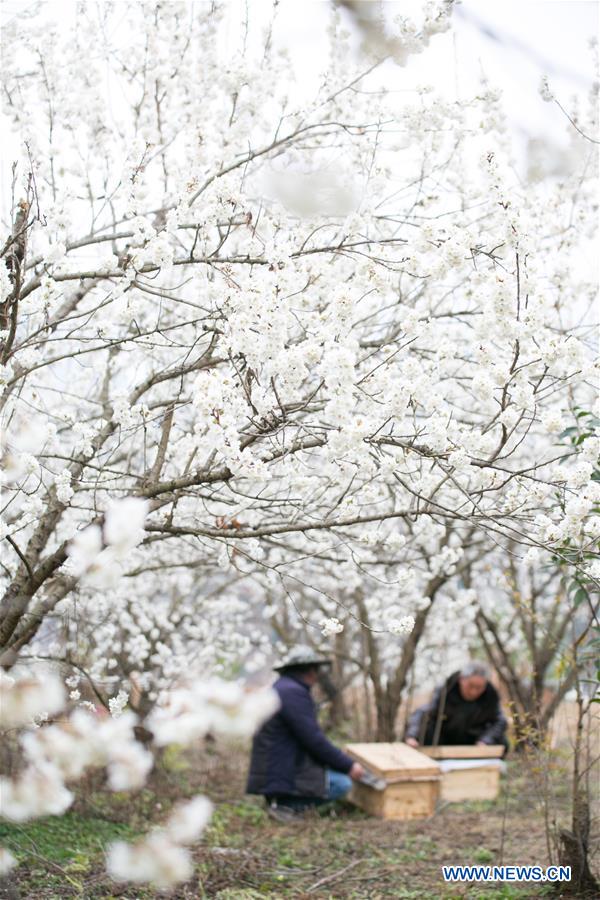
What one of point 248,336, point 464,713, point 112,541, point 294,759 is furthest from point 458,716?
point 112,541

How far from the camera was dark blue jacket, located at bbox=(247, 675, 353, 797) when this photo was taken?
5867mm

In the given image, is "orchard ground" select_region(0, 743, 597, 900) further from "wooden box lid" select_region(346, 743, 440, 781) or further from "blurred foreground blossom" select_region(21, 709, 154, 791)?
"blurred foreground blossom" select_region(21, 709, 154, 791)

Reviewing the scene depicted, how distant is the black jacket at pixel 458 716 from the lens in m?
6.98

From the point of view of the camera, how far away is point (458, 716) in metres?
7.04

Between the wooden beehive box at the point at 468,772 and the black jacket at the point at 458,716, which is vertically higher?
the black jacket at the point at 458,716

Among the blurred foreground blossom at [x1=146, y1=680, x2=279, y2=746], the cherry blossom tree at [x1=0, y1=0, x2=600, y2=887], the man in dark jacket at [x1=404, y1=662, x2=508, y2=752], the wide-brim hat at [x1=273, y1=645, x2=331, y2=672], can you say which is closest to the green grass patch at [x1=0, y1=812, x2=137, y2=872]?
the cherry blossom tree at [x1=0, y1=0, x2=600, y2=887]

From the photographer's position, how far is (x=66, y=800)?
A: 212cm

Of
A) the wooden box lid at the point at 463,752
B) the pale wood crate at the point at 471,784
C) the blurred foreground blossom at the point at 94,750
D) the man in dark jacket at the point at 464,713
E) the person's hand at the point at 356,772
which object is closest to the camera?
the blurred foreground blossom at the point at 94,750

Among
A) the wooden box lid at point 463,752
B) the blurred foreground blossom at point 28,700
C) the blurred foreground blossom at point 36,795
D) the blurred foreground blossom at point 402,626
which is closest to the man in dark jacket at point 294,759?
the wooden box lid at point 463,752

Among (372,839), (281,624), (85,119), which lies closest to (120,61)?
(85,119)

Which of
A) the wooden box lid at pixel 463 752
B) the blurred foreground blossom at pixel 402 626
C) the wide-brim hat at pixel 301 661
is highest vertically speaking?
the wide-brim hat at pixel 301 661

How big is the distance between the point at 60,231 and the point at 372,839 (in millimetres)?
3686

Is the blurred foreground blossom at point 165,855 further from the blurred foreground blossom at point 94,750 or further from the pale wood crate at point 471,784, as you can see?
the pale wood crate at point 471,784

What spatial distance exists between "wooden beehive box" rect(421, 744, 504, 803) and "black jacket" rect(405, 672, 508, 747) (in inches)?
14.9
